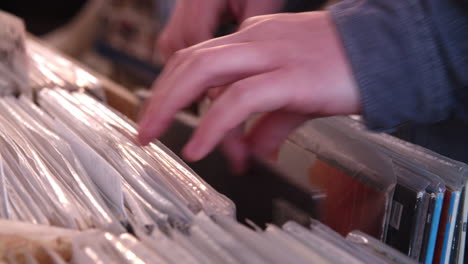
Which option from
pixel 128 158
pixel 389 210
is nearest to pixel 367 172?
pixel 389 210

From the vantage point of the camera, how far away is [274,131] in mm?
493

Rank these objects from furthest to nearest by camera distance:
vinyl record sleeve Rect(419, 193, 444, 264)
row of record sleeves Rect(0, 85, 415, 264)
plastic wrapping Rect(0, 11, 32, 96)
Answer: plastic wrapping Rect(0, 11, 32, 96)
vinyl record sleeve Rect(419, 193, 444, 264)
row of record sleeves Rect(0, 85, 415, 264)

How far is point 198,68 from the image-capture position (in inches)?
18.6

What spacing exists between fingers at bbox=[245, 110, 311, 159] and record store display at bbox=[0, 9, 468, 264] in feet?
0.15

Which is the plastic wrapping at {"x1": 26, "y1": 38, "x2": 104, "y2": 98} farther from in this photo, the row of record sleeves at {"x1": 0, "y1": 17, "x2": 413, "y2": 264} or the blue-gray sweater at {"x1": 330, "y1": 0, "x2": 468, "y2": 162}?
the blue-gray sweater at {"x1": 330, "y1": 0, "x2": 468, "y2": 162}

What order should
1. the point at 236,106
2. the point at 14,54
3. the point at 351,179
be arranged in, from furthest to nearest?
the point at 14,54 → the point at 351,179 → the point at 236,106

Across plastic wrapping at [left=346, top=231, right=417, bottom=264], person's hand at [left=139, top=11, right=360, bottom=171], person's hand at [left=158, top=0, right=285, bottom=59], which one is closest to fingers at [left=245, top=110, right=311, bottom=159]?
person's hand at [left=139, top=11, right=360, bottom=171]

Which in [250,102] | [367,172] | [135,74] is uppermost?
[250,102]

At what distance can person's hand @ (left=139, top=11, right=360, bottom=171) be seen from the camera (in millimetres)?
448

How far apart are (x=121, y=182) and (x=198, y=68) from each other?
0.43ft

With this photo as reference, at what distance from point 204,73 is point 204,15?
34 cm

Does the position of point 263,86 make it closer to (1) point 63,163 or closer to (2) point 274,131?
(2) point 274,131

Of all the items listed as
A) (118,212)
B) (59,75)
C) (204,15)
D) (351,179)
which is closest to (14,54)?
(59,75)

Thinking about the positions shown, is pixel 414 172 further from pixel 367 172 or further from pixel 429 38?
pixel 429 38
